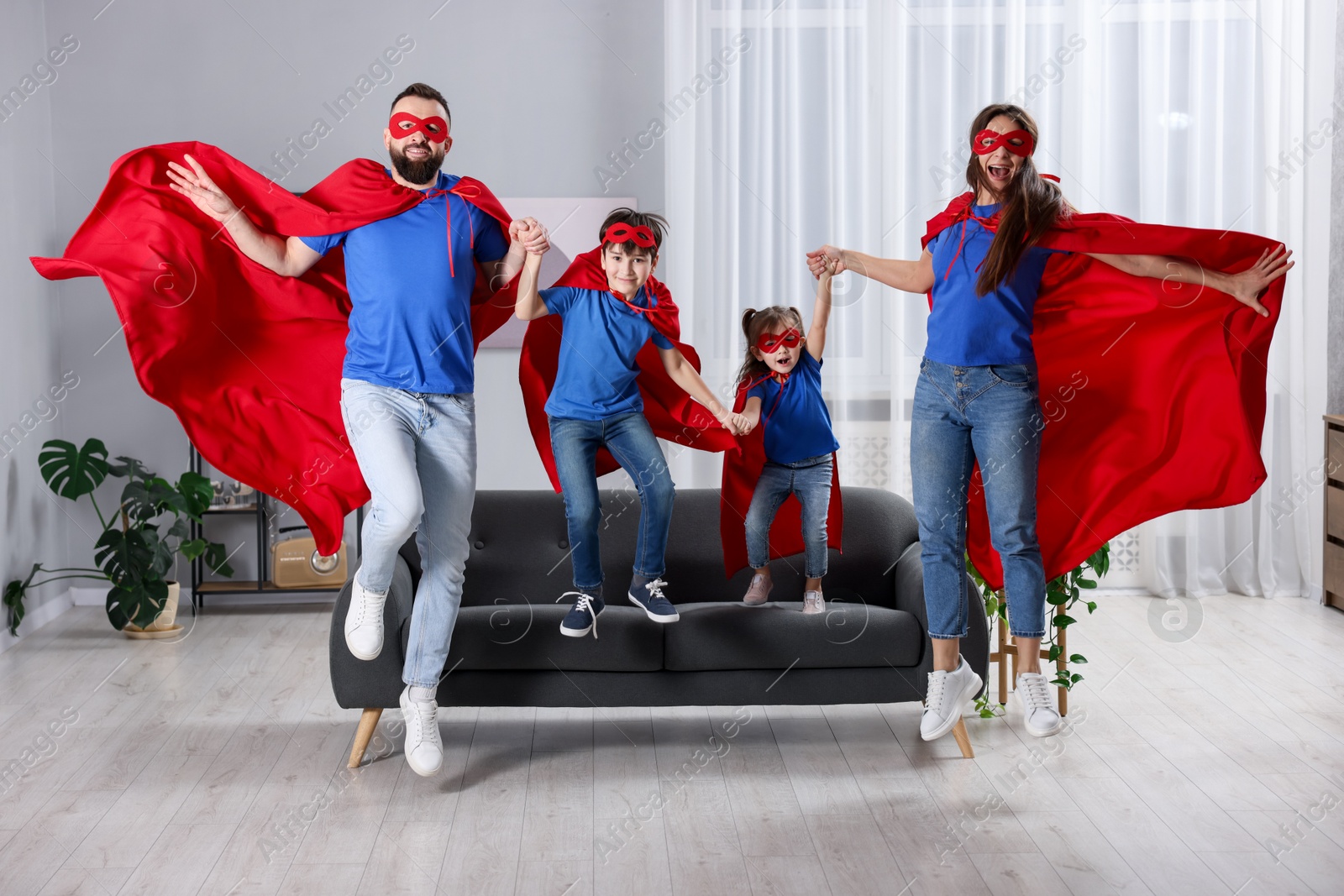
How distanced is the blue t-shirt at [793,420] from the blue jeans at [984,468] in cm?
49

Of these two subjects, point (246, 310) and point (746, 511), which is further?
point (746, 511)

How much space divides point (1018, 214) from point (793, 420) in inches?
37.5

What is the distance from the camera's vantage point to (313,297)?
3205mm

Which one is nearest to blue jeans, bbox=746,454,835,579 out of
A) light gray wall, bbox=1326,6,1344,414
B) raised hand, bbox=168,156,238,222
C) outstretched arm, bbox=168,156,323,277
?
outstretched arm, bbox=168,156,323,277

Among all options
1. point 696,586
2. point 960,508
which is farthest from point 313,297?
point 960,508

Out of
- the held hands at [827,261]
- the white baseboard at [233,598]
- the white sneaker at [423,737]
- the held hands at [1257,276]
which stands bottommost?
the white baseboard at [233,598]

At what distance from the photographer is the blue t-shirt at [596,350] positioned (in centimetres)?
319

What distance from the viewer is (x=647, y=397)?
3.45 m

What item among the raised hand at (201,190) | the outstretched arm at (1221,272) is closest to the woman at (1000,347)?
the outstretched arm at (1221,272)

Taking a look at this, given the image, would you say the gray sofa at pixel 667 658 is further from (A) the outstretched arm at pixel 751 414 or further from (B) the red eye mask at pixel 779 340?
(B) the red eye mask at pixel 779 340

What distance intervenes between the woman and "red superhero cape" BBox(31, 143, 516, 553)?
120 centimetres

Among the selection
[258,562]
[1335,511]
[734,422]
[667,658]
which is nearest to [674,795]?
[667,658]

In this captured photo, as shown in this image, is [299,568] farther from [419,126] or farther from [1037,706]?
[1037,706]

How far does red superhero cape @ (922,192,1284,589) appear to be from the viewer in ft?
9.73
